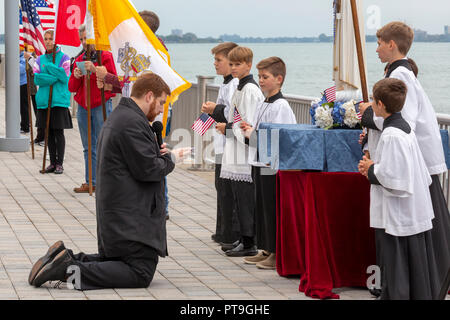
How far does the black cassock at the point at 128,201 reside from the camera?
650 centimetres

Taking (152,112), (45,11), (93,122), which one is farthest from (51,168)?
(152,112)

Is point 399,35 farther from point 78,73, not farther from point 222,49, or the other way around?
point 78,73

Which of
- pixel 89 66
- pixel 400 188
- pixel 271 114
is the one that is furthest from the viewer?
pixel 89 66

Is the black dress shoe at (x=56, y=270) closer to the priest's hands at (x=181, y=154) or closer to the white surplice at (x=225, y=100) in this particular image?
the priest's hands at (x=181, y=154)

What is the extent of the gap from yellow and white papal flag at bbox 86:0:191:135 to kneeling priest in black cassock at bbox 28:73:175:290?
7.56ft

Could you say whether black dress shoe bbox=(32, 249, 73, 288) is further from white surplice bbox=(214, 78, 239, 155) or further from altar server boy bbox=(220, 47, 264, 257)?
white surplice bbox=(214, 78, 239, 155)

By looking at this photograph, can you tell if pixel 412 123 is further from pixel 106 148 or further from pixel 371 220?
pixel 106 148

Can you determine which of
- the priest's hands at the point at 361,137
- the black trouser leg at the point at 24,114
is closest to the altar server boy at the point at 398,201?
the priest's hands at the point at 361,137

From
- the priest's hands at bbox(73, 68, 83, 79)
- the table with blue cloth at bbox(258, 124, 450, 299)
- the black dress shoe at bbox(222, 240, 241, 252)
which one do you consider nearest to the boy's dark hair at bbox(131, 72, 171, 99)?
the table with blue cloth at bbox(258, 124, 450, 299)

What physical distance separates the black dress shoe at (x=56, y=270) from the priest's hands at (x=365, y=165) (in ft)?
7.05

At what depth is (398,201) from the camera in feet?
20.1

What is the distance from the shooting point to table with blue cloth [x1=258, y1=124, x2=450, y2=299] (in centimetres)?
663

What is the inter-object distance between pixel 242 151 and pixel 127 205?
1.67 meters

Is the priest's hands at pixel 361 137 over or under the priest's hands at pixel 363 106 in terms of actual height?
under
